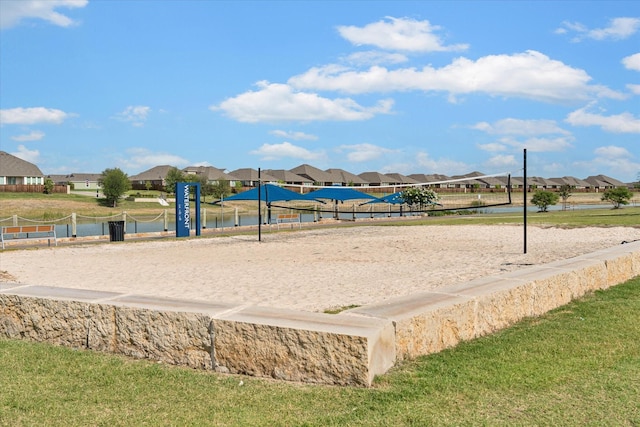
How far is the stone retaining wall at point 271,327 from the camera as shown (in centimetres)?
437

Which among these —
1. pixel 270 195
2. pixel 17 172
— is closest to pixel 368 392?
pixel 270 195

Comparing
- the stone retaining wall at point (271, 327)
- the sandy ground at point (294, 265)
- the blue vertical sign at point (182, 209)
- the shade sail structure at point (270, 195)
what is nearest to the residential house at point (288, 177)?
the shade sail structure at point (270, 195)

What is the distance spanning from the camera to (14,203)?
180 ft

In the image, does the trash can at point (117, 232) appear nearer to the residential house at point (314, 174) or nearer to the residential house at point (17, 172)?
the residential house at point (17, 172)

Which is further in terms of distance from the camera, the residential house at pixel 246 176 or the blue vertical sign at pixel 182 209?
the residential house at pixel 246 176

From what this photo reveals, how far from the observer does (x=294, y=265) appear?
11.6 meters

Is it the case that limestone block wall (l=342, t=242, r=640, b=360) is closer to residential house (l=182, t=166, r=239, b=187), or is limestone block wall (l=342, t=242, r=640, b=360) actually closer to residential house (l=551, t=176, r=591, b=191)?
residential house (l=182, t=166, r=239, b=187)

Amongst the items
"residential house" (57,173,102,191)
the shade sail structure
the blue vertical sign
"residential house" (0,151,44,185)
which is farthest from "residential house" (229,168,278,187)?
the blue vertical sign

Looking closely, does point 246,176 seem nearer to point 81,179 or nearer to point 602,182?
point 81,179

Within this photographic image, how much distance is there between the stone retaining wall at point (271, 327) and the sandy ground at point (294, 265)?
5.63ft

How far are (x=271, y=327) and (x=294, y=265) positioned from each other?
713 cm

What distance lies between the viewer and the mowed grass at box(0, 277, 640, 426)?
371 cm

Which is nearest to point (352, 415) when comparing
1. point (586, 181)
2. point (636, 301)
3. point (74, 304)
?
point (74, 304)

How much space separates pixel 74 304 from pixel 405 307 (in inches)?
131
